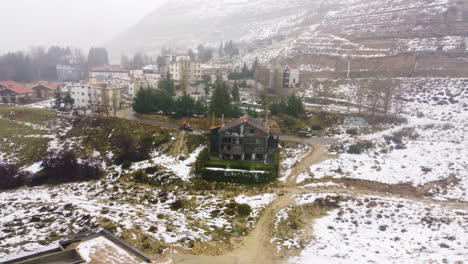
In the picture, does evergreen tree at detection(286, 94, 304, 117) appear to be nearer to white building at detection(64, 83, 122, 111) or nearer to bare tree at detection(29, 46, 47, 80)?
white building at detection(64, 83, 122, 111)

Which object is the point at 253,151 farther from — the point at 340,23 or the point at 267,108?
the point at 340,23

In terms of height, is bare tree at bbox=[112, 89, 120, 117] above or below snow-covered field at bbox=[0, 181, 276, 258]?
above

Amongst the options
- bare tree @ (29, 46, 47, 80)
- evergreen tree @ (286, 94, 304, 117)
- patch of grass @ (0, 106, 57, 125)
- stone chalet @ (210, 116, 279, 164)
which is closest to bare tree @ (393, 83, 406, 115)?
evergreen tree @ (286, 94, 304, 117)

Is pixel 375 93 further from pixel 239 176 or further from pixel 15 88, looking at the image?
pixel 15 88

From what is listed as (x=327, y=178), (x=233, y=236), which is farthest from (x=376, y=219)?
(x=233, y=236)

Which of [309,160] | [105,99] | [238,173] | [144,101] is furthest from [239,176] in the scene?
[105,99]

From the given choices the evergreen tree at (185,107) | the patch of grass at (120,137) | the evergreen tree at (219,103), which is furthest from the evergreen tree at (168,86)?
the evergreen tree at (219,103)
